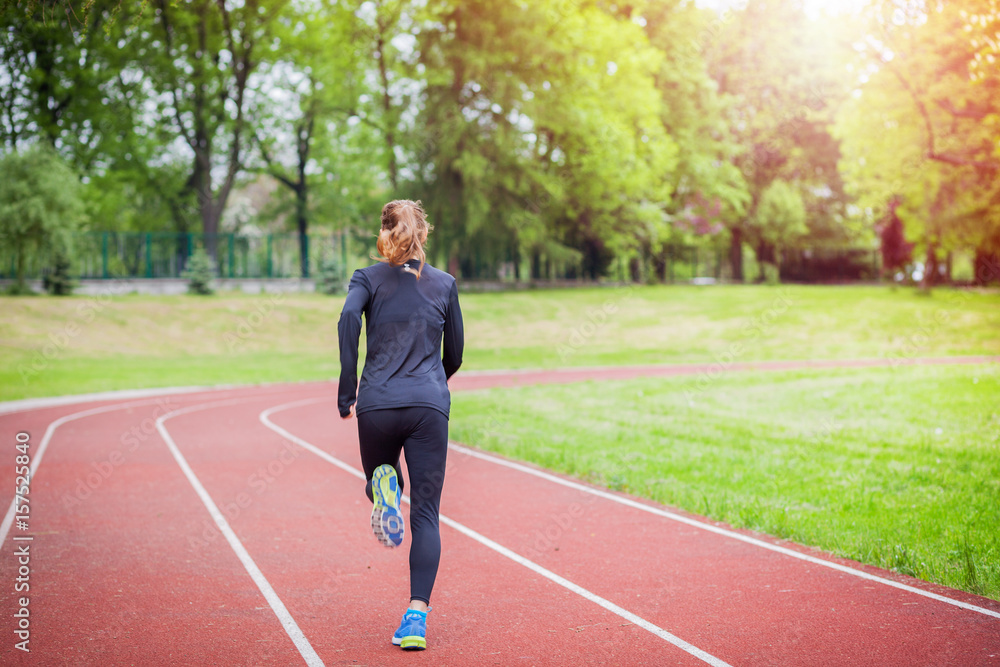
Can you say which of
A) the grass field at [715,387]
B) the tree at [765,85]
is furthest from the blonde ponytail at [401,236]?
the tree at [765,85]

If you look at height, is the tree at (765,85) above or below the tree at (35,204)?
above

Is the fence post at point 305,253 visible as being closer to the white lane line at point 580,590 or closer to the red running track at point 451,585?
the red running track at point 451,585

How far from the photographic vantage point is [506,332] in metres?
33.1

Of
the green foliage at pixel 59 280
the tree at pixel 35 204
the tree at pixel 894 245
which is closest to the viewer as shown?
the tree at pixel 35 204

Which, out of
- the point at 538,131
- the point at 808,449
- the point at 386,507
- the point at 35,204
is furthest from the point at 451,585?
the point at 538,131

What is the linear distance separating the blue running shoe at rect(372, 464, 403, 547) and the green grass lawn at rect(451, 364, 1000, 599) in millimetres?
4029

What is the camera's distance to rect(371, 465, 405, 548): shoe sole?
4.40 metres

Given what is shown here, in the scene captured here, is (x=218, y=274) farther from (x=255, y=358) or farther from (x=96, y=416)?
(x=96, y=416)

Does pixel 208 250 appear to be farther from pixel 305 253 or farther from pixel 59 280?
pixel 59 280

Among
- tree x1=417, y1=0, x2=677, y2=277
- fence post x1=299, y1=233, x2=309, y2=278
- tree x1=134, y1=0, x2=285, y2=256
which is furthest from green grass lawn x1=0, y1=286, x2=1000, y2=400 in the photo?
tree x1=134, y1=0, x2=285, y2=256

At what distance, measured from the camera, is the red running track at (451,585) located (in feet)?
15.5

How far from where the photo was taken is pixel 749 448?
11188 millimetres

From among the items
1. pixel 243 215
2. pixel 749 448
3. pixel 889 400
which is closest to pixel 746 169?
pixel 243 215

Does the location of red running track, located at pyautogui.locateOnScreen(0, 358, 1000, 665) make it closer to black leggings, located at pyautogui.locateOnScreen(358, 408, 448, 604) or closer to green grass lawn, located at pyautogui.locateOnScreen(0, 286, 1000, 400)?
black leggings, located at pyautogui.locateOnScreen(358, 408, 448, 604)
